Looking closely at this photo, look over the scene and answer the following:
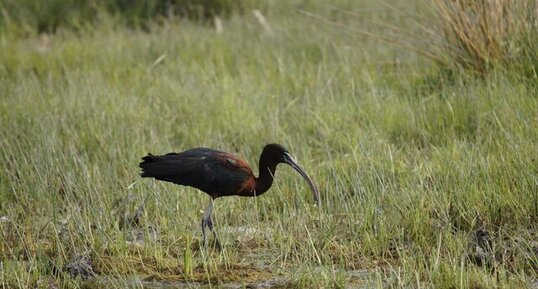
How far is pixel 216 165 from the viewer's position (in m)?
6.11

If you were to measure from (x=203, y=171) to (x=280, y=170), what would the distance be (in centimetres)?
143

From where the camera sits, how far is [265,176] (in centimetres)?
625

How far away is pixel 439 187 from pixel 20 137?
10.5ft

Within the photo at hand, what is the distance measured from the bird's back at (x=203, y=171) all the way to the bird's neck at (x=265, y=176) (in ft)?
0.29

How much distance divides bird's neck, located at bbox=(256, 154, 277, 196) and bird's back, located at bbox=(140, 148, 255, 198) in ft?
0.29

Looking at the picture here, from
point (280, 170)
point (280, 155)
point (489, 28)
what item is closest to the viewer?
point (280, 155)

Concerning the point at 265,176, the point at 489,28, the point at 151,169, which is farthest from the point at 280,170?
the point at 489,28

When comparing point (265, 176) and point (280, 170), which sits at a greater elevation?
point (265, 176)

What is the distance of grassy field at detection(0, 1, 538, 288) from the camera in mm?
5680

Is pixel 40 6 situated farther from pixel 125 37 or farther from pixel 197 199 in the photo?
pixel 197 199

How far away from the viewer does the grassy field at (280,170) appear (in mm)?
5680

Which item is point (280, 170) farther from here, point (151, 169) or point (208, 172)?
point (151, 169)

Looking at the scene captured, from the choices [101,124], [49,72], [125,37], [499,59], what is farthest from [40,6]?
[499,59]

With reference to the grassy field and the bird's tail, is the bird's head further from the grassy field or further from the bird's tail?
the bird's tail
